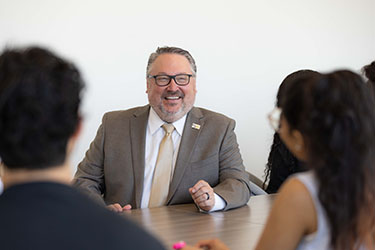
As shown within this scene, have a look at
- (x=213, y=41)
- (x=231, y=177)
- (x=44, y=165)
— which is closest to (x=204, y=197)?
(x=231, y=177)

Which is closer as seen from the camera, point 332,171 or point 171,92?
point 332,171

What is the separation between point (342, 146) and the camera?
4.67 ft

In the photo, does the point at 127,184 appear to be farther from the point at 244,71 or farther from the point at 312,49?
the point at 312,49

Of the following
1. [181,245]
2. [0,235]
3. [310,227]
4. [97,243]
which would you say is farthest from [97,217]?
[181,245]

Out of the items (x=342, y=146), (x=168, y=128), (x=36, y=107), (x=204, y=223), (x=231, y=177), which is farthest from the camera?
(x=168, y=128)

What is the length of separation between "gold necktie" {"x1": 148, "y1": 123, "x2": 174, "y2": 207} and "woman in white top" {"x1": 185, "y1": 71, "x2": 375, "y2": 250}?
1829 mm

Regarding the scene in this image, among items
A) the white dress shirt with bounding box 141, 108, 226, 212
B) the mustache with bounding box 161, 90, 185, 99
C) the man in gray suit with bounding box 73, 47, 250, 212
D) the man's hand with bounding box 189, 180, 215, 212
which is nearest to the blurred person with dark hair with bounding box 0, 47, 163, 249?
the man's hand with bounding box 189, 180, 215, 212

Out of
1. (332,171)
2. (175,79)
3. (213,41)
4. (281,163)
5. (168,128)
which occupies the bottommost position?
(281,163)

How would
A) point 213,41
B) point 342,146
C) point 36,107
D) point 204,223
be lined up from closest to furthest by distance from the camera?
point 36,107
point 342,146
point 204,223
point 213,41

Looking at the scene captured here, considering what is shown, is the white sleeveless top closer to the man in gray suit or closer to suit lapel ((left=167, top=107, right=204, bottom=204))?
the man in gray suit

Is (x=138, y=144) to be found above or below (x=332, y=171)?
below

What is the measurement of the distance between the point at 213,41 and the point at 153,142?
82.0 inches

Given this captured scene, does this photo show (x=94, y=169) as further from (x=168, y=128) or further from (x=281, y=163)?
(x=281, y=163)

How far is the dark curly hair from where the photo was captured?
4.65ft
